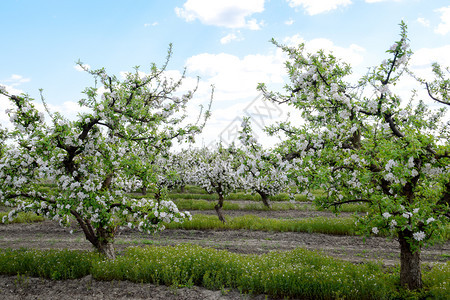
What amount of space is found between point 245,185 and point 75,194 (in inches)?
642

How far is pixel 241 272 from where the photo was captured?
8.98 metres

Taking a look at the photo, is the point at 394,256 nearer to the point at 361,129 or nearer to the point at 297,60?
the point at 361,129

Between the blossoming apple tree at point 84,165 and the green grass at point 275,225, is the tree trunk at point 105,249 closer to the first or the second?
the blossoming apple tree at point 84,165

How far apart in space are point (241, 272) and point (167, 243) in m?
6.43

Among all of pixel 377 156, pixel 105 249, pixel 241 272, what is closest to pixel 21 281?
pixel 105 249

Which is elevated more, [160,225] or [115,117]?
[115,117]

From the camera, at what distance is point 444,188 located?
7.61 metres

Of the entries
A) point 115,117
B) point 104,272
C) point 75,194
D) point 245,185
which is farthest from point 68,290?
point 245,185

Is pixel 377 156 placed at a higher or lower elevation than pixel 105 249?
higher

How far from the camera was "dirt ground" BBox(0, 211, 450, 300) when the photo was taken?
8.36 metres

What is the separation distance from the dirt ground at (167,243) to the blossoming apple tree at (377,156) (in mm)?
1224

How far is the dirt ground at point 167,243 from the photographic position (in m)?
8.36

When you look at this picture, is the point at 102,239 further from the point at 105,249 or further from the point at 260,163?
the point at 260,163

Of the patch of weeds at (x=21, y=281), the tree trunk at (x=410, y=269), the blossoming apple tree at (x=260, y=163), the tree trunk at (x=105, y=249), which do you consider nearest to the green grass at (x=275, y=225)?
the tree trunk at (x=105, y=249)
